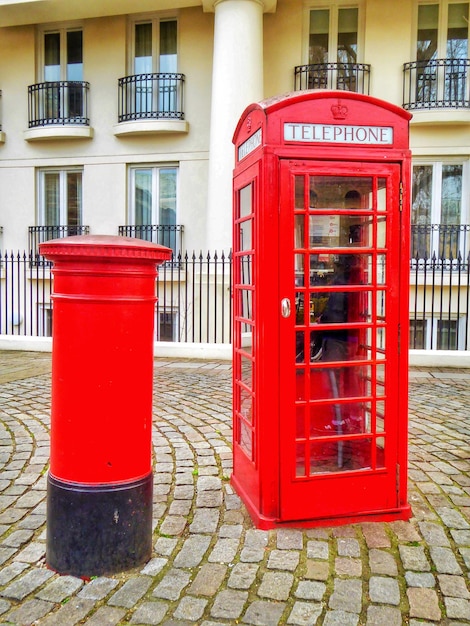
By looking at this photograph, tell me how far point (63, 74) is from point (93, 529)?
45.7 ft

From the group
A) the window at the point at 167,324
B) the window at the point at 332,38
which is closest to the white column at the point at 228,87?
the window at the point at 332,38

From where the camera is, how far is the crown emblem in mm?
3396

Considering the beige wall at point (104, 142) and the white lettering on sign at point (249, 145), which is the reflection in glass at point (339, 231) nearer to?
the white lettering on sign at point (249, 145)

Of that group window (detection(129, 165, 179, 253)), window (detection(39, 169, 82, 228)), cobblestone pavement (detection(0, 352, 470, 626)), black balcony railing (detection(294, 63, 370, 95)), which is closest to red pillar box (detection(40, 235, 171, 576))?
cobblestone pavement (detection(0, 352, 470, 626))

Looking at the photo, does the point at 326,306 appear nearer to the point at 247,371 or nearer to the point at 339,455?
the point at 247,371

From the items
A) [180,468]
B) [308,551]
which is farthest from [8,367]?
[308,551]

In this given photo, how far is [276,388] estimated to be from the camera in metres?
3.44

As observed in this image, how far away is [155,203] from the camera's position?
1396 centimetres

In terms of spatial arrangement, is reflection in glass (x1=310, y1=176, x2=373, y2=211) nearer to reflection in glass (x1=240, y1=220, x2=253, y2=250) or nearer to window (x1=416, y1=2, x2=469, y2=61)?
reflection in glass (x1=240, y1=220, x2=253, y2=250)

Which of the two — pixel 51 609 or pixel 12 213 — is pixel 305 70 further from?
pixel 51 609

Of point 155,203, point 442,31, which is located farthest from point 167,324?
point 442,31

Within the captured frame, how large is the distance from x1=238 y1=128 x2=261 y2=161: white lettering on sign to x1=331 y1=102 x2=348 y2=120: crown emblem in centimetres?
47

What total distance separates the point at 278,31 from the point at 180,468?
11.6 m

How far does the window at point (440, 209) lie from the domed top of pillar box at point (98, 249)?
10744 mm
